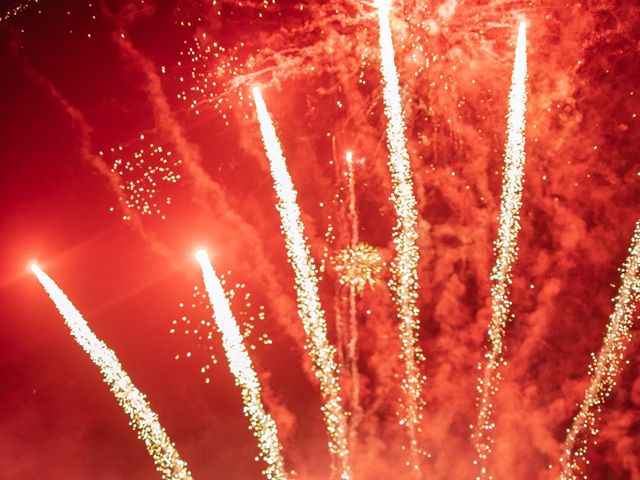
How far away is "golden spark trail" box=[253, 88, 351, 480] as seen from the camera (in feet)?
18.5

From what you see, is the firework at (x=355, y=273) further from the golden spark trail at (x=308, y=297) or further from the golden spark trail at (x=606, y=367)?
the golden spark trail at (x=606, y=367)

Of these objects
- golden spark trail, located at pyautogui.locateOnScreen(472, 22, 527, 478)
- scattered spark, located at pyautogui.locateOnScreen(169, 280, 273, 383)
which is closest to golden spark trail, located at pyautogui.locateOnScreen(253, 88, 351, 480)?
scattered spark, located at pyautogui.locateOnScreen(169, 280, 273, 383)

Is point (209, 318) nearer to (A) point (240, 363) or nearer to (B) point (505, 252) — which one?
(A) point (240, 363)

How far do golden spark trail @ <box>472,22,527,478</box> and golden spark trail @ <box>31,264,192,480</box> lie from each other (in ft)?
10.3

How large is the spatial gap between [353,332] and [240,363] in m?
1.25

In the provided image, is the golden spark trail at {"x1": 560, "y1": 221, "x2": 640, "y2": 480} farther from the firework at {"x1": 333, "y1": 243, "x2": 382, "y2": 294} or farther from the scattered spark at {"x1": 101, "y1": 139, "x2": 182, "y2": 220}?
the scattered spark at {"x1": 101, "y1": 139, "x2": 182, "y2": 220}

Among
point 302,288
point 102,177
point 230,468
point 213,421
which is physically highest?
point 102,177

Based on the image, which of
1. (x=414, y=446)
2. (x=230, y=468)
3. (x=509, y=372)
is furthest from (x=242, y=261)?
(x=509, y=372)

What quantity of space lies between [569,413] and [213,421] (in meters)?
3.60

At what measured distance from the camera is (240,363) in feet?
19.4

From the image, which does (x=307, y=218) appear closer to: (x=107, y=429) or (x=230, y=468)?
(x=230, y=468)

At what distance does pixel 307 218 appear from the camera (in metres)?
5.83

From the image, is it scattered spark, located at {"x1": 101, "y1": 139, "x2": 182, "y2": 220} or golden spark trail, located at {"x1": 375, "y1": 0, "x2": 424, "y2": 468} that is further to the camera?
scattered spark, located at {"x1": 101, "y1": 139, "x2": 182, "y2": 220}

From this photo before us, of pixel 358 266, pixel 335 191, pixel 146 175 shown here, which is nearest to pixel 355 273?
pixel 358 266
